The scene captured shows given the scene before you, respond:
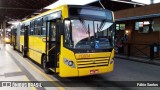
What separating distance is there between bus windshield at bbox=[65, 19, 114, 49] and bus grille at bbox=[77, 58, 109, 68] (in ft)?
1.55

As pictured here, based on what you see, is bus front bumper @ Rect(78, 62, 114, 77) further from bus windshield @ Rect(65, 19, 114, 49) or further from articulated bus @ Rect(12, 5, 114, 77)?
bus windshield @ Rect(65, 19, 114, 49)

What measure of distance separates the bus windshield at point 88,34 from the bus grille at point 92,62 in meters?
0.47

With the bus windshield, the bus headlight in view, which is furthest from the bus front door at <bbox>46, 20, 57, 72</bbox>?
the bus headlight

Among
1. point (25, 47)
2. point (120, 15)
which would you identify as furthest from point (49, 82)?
point (120, 15)

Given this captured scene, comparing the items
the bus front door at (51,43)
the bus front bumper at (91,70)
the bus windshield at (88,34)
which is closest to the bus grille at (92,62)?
the bus front bumper at (91,70)

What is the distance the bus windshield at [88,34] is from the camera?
31.2 ft

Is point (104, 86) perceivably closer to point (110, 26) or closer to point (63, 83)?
point (63, 83)

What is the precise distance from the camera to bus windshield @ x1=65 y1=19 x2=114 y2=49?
374 inches

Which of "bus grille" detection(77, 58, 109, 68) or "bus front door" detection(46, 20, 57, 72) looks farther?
"bus front door" detection(46, 20, 57, 72)

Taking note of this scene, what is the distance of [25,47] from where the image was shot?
19875 mm

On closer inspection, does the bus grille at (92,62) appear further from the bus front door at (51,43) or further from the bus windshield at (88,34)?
the bus front door at (51,43)

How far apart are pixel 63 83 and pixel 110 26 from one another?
288 cm

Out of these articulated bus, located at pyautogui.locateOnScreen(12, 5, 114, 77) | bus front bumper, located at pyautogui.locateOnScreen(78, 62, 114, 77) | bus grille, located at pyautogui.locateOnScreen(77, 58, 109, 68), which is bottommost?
bus front bumper, located at pyautogui.locateOnScreen(78, 62, 114, 77)

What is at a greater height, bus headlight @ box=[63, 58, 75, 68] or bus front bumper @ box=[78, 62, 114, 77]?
bus headlight @ box=[63, 58, 75, 68]
